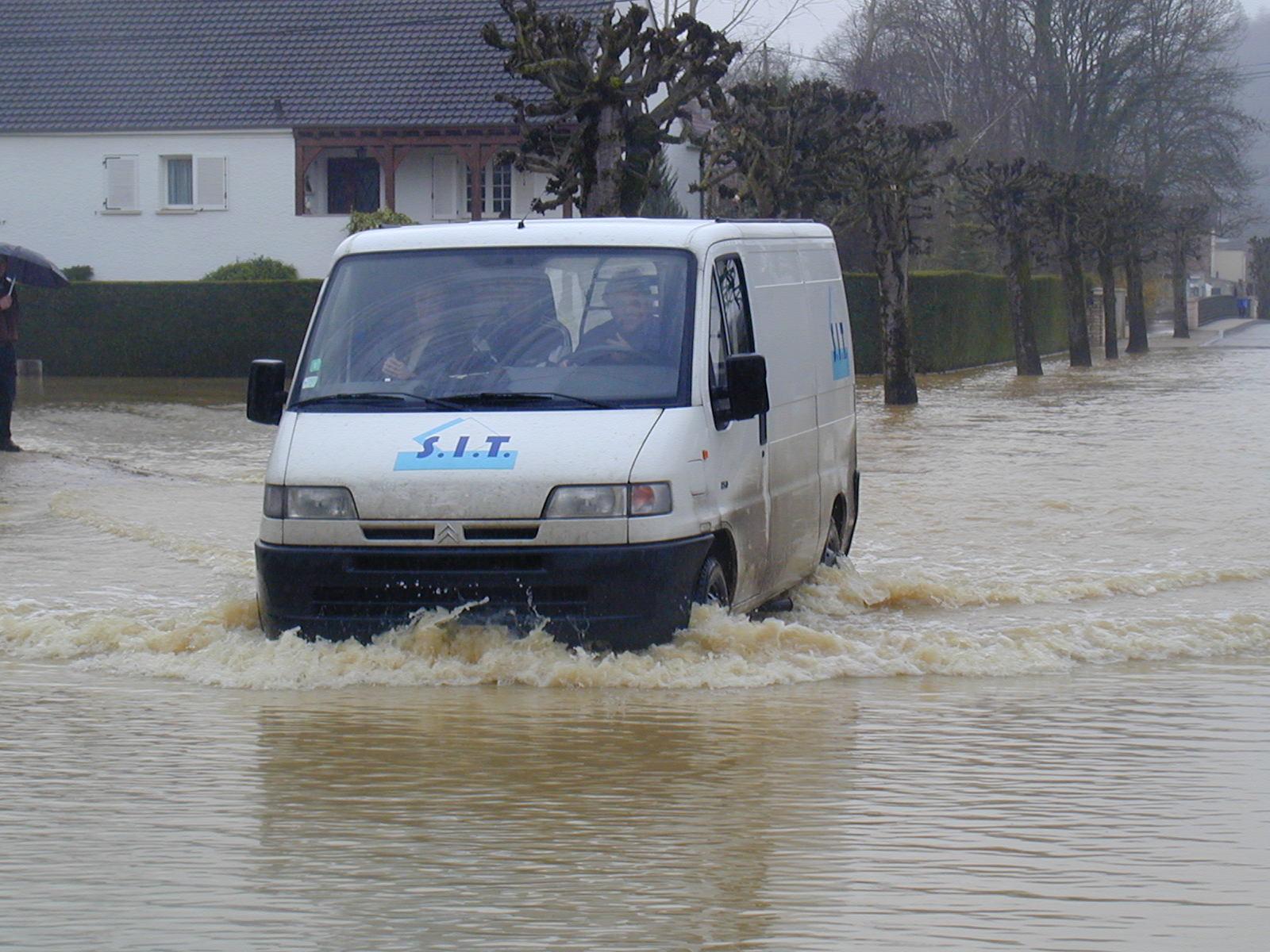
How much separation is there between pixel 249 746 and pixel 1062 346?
60.2 metres

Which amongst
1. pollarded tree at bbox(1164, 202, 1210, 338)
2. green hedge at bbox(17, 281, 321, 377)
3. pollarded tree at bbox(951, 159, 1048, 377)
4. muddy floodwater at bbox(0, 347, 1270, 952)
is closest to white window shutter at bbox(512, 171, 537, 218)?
green hedge at bbox(17, 281, 321, 377)

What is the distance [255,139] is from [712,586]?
38.9 metres

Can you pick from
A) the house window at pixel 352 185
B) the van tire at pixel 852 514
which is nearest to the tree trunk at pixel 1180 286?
the house window at pixel 352 185

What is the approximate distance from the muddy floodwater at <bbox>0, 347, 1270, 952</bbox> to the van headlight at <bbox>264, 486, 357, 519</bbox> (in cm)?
54

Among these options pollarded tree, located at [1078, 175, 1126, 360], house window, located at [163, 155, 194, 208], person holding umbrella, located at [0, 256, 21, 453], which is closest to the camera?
person holding umbrella, located at [0, 256, 21, 453]

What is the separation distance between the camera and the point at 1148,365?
4984 cm

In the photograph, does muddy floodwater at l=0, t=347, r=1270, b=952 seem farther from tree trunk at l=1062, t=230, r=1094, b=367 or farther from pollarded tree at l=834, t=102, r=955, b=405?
tree trunk at l=1062, t=230, r=1094, b=367

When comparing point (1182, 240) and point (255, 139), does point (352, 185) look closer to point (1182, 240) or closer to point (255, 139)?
point (255, 139)

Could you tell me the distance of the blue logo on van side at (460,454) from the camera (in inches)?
330

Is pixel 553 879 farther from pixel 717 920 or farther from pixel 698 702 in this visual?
pixel 698 702

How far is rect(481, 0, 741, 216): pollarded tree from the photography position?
23.9 metres

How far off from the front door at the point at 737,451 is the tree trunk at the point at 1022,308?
112 feet

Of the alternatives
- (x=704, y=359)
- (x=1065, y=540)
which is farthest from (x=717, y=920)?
(x=1065, y=540)

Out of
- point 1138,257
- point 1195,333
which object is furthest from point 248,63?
point 1195,333
